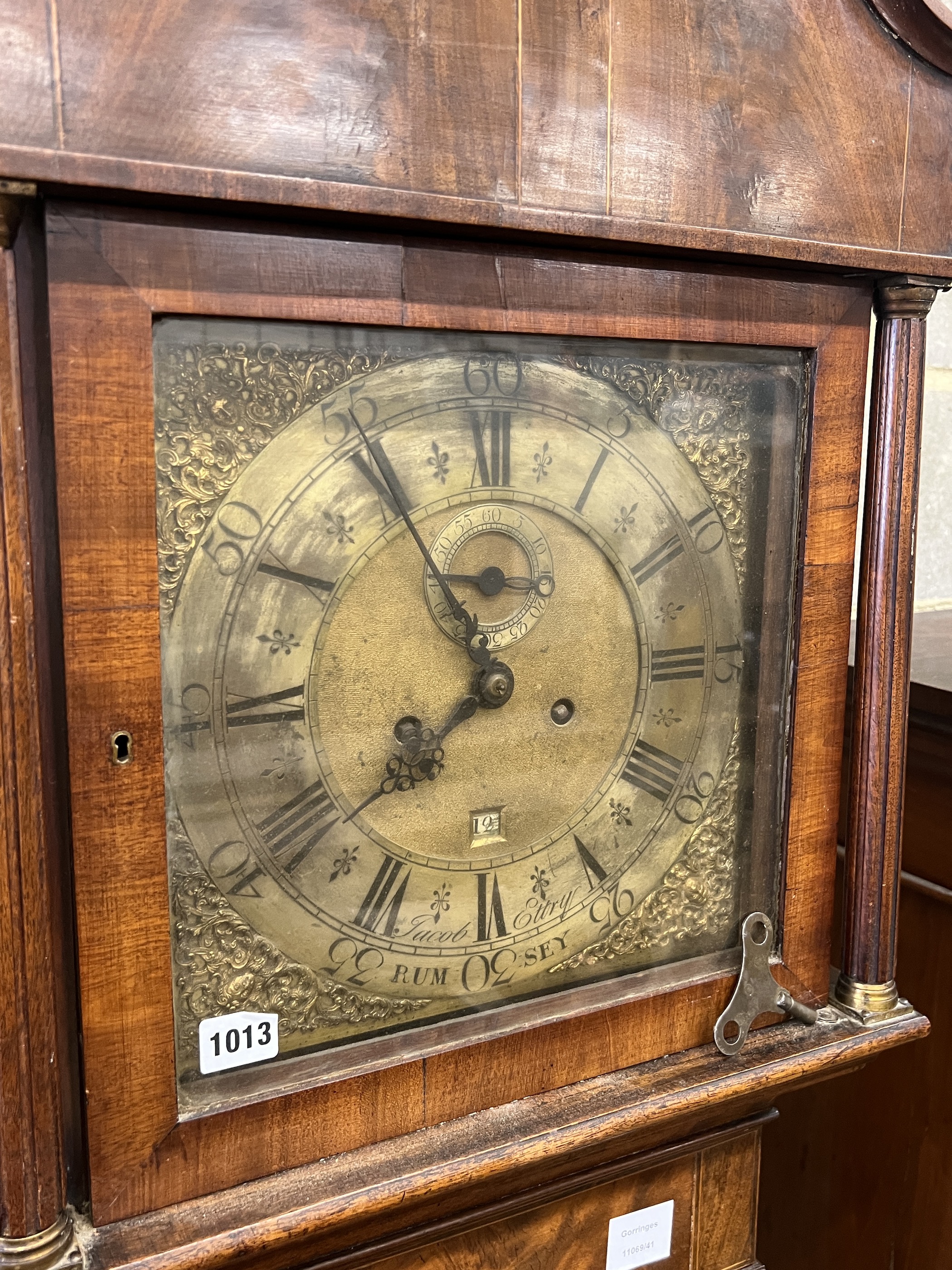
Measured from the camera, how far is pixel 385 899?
83 centimetres

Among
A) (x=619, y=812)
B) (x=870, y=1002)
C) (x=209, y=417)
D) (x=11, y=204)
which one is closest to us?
(x=11, y=204)

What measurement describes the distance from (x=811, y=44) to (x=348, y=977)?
79cm

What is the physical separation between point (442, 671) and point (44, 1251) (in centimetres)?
46

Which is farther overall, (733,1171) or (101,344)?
(733,1171)

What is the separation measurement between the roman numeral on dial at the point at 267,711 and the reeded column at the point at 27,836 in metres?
0.11

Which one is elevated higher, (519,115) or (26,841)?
(519,115)

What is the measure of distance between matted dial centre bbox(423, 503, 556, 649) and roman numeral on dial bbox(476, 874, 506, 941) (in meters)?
0.19

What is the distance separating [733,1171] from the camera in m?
1.09

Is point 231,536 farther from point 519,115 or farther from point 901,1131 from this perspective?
point 901,1131

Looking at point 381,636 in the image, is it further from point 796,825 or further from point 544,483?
point 796,825

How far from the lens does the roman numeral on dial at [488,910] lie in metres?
0.87

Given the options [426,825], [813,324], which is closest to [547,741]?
[426,825]

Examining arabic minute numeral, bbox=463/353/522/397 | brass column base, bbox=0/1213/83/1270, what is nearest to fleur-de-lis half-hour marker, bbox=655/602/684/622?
arabic minute numeral, bbox=463/353/522/397

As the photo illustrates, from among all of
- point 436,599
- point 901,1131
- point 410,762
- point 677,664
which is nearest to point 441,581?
point 436,599
